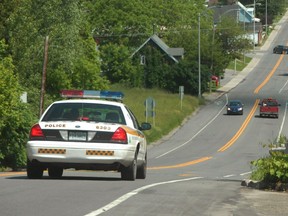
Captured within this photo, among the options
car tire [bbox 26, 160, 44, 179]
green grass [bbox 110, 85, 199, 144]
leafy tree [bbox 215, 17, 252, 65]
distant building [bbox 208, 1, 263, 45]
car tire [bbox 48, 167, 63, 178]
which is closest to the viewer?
car tire [bbox 26, 160, 44, 179]

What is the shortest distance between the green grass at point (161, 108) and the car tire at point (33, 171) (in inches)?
2094

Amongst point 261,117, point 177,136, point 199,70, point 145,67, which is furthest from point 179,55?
point 177,136

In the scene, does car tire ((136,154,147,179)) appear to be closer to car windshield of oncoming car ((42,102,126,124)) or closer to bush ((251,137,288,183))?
car windshield of oncoming car ((42,102,126,124))

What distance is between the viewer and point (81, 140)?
59.5 feet

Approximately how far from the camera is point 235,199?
15.1 meters

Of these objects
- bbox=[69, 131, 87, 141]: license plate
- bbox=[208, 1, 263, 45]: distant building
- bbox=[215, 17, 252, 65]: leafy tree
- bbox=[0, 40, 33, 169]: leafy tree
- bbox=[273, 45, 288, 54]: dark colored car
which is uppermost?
bbox=[208, 1, 263, 45]: distant building

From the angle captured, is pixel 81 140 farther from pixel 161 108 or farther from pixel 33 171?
pixel 161 108

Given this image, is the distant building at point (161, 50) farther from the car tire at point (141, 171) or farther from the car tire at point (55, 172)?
the car tire at point (55, 172)

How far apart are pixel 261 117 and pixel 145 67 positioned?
82.2ft

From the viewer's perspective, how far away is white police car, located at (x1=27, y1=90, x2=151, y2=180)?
18062 mm

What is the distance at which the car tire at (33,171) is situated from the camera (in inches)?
726

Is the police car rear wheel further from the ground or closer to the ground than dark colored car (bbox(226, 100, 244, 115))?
further from the ground

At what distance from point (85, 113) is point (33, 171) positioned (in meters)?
1.50

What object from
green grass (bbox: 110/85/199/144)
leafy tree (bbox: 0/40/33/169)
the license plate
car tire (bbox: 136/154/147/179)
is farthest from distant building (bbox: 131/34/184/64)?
the license plate
